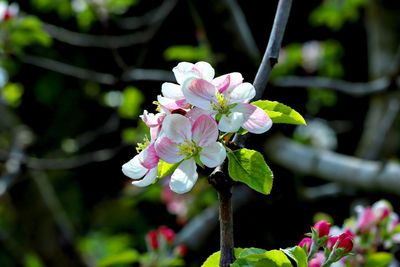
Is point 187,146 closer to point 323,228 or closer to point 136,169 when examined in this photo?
point 136,169

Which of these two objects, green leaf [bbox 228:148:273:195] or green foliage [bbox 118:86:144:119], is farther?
green foliage [bbox 118:86:144:119]

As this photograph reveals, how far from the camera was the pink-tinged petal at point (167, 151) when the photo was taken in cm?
76

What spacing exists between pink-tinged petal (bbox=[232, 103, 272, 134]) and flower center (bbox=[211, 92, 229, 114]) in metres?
0.01

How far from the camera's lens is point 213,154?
74 cm

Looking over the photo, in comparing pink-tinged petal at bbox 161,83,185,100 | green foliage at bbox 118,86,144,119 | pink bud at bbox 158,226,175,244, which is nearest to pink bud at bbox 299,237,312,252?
pink-tinged petal at bbox 161,83,185,100

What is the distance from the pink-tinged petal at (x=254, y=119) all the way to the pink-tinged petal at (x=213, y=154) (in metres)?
0.04

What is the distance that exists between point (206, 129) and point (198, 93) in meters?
0.04

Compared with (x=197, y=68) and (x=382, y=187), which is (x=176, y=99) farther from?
(x=382, y=187)

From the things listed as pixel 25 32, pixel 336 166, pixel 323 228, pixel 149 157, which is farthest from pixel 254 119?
pixel 25 32

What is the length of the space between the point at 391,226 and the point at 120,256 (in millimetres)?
729

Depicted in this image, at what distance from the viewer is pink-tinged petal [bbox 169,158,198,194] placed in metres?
0.75

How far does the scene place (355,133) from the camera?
4.95 meters

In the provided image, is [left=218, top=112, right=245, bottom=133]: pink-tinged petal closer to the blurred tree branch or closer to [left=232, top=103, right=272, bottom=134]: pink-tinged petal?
[left=232, top=103, right=272, bottom=134]: pink-tinged petal

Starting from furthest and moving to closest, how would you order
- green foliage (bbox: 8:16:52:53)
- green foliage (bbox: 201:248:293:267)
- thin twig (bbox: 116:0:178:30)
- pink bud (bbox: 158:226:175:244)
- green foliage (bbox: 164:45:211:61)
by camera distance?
thin twig (bbox: 116:0:178:30)
green foliage (bbox: 164:45:211:61)
green foliage (bbox: 8:16:52:53)
pink bud (bbox: 158:226:175:244)
green foliage (bbox: 201:248:293:267)
